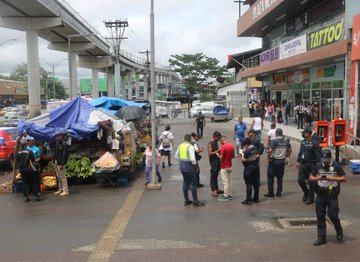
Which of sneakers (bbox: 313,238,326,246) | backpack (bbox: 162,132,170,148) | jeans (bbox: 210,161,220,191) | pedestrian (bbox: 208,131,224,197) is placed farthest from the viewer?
backpack (bbox: 162,132,170,148)

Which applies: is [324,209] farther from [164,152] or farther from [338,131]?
[164,152]

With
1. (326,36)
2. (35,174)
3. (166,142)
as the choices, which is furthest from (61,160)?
(326,36)

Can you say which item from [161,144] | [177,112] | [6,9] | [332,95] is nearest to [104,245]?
[161,144]

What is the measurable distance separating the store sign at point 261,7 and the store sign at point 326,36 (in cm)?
679

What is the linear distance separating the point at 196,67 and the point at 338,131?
69.6 meters

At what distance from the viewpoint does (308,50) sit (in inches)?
960

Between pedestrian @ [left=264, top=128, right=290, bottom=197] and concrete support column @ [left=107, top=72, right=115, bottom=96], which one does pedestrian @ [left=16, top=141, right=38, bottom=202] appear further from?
concrete support column @ [left=107, top=72, right=115, bottom=96]

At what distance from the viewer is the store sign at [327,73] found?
79.7 feet

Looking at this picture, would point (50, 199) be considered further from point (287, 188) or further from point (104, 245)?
point (287, 188)

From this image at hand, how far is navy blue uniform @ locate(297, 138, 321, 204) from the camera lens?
10.3 metres

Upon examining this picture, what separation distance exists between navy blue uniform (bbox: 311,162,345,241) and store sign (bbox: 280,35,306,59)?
18.7 meters

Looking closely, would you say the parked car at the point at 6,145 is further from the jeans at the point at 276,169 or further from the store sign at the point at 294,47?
the store sign at the point at 294,47

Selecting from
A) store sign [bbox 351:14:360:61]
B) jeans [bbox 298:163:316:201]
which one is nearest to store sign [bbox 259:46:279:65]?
store sign [bbox 351:14:360:61]

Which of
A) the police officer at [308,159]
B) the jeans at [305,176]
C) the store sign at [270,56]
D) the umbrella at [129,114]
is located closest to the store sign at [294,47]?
the store sign at [270,56]
